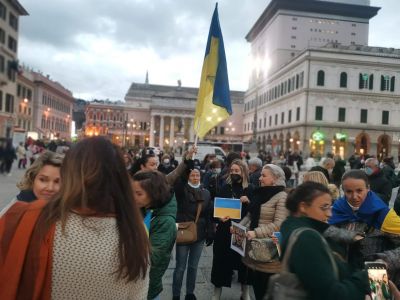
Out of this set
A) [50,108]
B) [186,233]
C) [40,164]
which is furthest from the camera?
[50,108]

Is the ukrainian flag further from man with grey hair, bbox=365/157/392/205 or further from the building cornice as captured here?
the building cornice

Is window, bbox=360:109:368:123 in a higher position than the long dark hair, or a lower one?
higher

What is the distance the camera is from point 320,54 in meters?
51.2

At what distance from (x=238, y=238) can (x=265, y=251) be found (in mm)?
525

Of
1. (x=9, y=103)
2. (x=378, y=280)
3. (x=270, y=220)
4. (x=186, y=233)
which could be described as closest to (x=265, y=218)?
(x=270, y=220)

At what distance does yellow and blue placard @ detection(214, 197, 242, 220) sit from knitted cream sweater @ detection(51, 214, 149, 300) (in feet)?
12.0

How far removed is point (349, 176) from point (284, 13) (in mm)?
73922

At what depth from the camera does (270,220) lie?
4590 millimetres

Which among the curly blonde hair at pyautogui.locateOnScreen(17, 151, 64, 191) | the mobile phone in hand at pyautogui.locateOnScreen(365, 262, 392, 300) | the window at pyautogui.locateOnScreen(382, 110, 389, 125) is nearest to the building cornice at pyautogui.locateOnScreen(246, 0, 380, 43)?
the window at pyautogui.locateOnScreen(382, 110, 389, 125)

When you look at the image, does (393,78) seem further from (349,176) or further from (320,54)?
(349,176)

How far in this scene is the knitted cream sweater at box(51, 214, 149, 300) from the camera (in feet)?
5.89

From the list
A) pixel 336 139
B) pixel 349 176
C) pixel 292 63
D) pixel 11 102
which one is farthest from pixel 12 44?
pixel 349 176

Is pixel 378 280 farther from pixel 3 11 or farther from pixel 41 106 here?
pixel 41 106

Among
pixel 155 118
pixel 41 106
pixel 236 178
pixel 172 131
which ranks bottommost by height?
pixel 236 178
